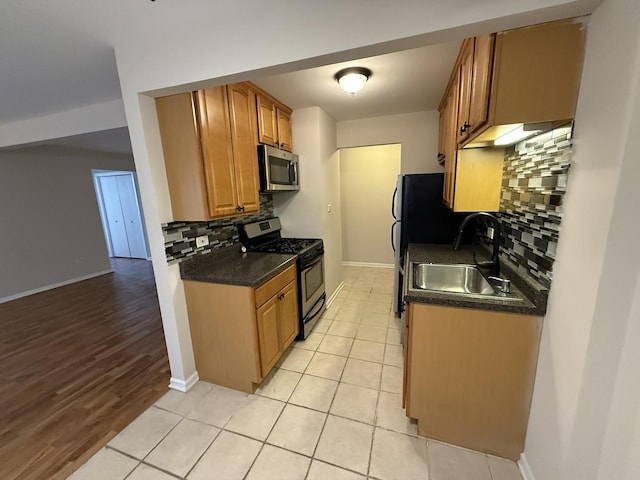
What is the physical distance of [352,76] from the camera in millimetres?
1931

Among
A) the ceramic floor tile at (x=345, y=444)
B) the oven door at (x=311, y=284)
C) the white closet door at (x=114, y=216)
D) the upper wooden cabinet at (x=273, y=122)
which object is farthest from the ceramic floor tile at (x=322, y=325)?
the white closet door at (x=114, y=216)

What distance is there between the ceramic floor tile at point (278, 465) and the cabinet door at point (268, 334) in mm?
507

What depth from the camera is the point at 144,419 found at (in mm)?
1691

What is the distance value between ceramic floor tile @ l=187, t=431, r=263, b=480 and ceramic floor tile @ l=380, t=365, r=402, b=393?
965 millimetres

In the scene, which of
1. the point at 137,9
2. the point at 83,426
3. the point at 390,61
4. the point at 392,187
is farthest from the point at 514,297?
the point at 392,187

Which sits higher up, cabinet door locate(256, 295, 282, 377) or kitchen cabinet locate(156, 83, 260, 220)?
kitchen cabinet locate(156, 83, 260, 220)

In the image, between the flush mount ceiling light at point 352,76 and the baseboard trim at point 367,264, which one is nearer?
the flush mount ceiling light at point 352,76

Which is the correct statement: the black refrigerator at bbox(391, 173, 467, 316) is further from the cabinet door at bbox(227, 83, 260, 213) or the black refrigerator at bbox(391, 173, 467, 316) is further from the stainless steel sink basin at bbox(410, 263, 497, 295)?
the cabinet door at bbox(227, 83, 260, 213)

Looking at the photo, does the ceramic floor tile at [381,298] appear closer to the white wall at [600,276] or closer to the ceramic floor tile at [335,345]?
the ceramic floor tile at [335,345]

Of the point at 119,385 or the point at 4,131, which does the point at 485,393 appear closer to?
the point at 119,385

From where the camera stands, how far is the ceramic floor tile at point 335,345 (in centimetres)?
236

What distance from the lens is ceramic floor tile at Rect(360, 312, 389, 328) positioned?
282cm

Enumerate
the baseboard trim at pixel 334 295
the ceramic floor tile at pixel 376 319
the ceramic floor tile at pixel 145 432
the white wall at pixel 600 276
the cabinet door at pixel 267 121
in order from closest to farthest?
the white wall at pixel 600 276 → the ceramic floor tile at pixel 145 432 → the cabinet door at pixel 267 121 → the ceramic floor tile at pixel 376 319 → the baseboard trim at pixel 334 295

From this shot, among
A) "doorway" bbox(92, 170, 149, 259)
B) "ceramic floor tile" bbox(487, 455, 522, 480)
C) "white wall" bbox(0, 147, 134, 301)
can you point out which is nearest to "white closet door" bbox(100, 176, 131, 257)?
"doorway" bbox(92, 170, 149, 259)
